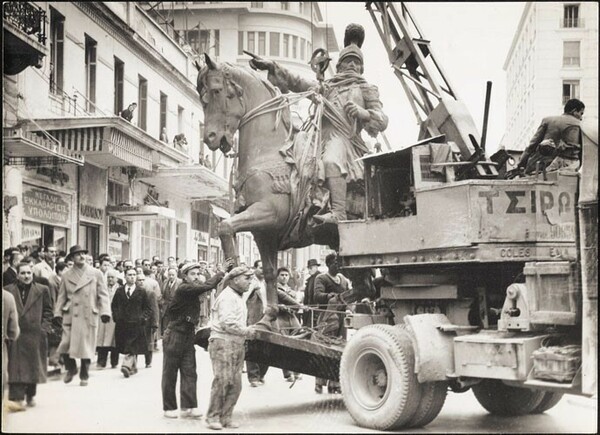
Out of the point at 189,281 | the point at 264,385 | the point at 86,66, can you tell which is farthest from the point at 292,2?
A: the point at 264,385

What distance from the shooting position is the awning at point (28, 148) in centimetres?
814

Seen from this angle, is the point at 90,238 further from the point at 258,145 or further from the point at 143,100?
the point at 143,100

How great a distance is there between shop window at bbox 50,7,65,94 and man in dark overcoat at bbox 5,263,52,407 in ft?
7.11

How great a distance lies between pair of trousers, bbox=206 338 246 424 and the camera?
26.9 ft

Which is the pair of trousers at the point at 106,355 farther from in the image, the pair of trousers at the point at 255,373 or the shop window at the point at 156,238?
the pair of trousers at the point at 255,373

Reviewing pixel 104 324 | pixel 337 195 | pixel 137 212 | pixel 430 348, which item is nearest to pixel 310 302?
pixel 337 195

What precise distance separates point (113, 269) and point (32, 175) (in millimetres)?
1507

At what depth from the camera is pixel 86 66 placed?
31.3 feet

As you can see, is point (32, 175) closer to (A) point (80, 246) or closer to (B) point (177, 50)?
(A) point (80, 246)

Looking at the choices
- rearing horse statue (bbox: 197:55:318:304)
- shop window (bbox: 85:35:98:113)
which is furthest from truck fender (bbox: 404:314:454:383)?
shop window (bbox: 85:35:98:113)

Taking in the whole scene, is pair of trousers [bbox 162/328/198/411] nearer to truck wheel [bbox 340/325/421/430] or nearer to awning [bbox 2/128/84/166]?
truck wheel [bbox 340/325/421/430]

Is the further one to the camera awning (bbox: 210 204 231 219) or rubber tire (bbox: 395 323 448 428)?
awning (bbox: 210 204 231 219)

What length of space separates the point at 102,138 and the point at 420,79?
3990mm

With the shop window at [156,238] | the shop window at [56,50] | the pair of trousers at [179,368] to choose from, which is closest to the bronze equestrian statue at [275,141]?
the shop window at [156,238]
